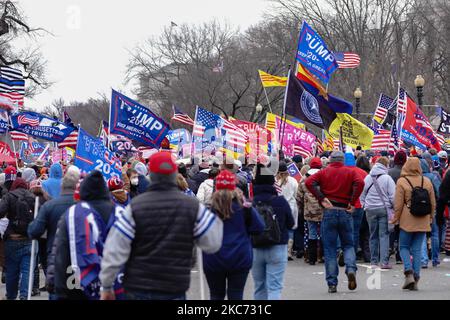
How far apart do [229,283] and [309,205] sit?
7131 millimetres

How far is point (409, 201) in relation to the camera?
12039 mm

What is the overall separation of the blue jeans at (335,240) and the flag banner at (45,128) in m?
10.9

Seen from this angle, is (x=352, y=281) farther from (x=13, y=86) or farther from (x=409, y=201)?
(x=13, y=86)

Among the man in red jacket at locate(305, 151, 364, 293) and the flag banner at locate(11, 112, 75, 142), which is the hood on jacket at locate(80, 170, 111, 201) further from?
the flag banner at locate(11, 112, 75, 142)

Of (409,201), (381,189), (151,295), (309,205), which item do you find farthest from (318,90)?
(151,295)

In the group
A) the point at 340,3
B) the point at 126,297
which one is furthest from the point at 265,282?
the point at 340,3

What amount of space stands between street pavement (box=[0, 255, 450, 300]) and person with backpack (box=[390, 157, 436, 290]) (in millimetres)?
376

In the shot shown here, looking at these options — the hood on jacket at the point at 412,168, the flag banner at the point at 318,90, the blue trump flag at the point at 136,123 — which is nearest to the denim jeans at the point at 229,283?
the hood on jacket at the point at 412,168

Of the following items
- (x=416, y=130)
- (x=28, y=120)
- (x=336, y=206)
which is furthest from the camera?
(x=28, y=120)

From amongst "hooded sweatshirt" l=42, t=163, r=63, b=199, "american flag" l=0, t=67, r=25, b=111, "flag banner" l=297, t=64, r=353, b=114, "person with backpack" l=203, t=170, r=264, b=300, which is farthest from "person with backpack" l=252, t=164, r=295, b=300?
"american flag" l=0, t=67, r=25, b=111

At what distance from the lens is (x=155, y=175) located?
6590 millimetres

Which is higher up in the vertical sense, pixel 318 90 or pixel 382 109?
pixel 382 109
